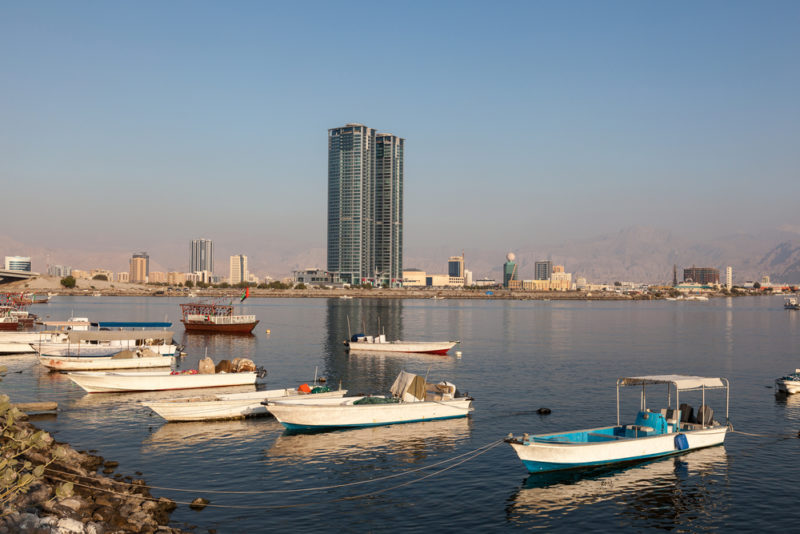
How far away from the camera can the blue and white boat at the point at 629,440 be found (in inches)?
1266

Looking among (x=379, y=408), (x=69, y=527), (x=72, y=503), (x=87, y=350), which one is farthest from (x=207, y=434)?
(x=87, y=350)

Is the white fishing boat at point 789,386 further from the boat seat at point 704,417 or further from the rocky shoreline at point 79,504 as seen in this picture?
the rocky shoreline at point 79,504

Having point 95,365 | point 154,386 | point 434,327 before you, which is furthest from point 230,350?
point 434,327

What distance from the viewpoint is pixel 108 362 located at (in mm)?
61781

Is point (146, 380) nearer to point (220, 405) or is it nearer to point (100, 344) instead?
point (220, 405)

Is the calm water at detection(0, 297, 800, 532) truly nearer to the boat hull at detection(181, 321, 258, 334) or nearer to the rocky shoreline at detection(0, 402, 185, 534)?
the rocky shoreline at detection(0, 402, 185, 534)

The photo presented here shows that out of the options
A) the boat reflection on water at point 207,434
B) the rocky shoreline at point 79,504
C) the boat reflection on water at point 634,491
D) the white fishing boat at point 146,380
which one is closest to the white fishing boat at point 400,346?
the white fishing boat at point 146,380

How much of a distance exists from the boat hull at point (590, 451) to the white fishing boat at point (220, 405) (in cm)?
1904

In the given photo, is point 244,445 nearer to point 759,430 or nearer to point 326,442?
point 326,442

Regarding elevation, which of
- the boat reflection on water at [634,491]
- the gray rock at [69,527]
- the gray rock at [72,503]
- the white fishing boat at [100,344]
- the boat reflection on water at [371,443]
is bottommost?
the boat reflection on water at [634,491]

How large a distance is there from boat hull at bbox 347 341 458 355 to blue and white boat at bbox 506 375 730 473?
51973mm

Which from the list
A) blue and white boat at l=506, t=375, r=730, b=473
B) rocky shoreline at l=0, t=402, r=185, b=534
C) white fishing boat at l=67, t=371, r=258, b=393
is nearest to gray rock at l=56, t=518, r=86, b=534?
rocky shoreline at l=0, t=402, r=185, b=534

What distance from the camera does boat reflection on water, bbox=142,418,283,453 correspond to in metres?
38.0

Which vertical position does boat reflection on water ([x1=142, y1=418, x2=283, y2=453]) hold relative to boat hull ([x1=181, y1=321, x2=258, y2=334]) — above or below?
below
